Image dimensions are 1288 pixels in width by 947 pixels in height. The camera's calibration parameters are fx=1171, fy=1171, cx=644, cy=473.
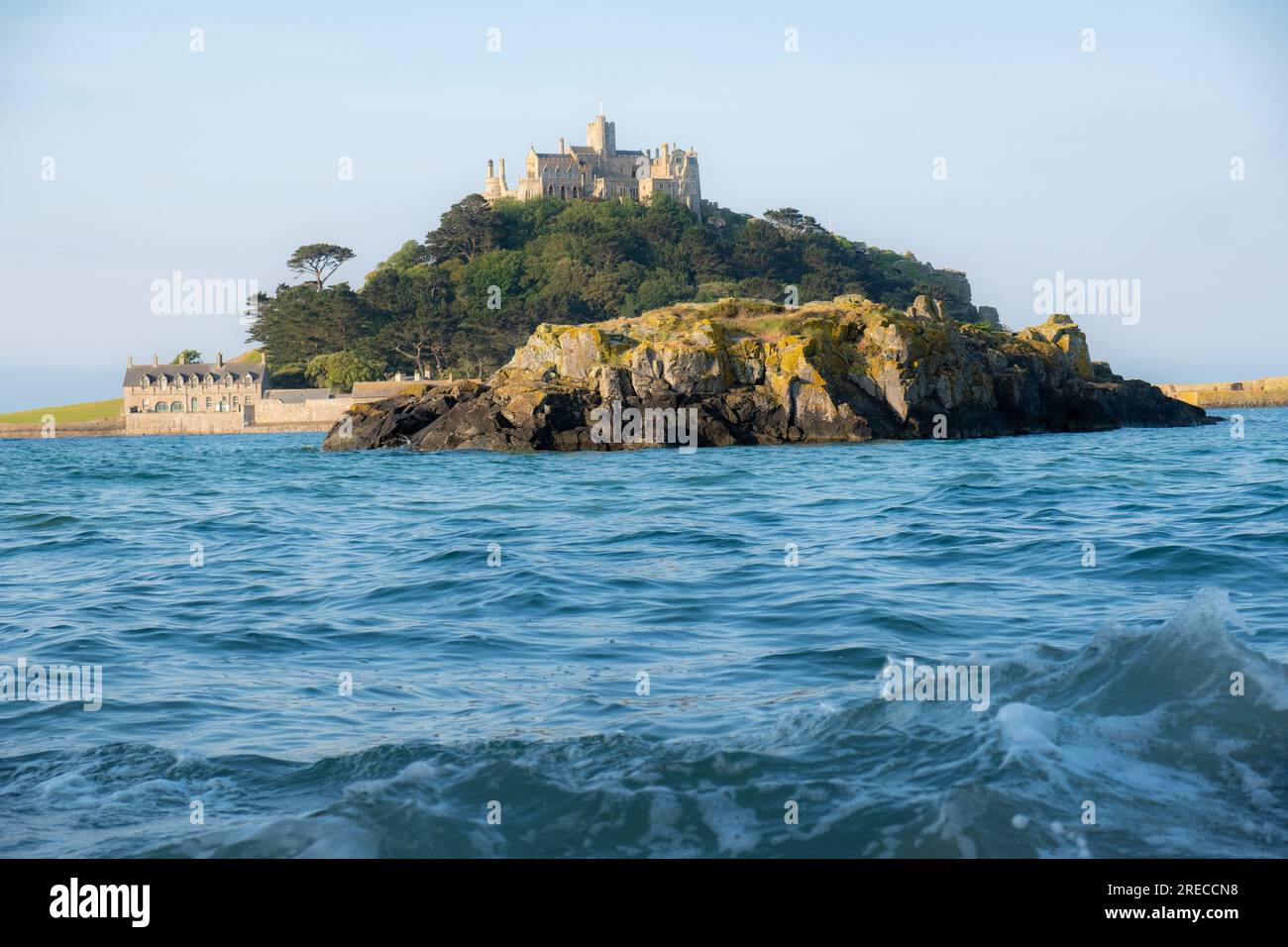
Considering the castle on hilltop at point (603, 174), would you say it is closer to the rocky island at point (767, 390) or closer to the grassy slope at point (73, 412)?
the grassy slope at point (73, 412)

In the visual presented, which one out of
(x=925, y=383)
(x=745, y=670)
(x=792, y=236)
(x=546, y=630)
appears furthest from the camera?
(x=792, y=236)

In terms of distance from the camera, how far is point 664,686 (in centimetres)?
930

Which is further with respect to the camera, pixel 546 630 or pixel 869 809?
pixel 546 630

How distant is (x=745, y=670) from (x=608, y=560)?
21.4ft

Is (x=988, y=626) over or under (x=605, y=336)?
under

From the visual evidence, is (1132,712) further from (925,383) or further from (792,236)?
(792,236)

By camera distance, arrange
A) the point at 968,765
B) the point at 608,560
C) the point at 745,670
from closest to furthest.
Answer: the point at 968,765, the point at 745,670, the point at 608,560

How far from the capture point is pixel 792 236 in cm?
16025

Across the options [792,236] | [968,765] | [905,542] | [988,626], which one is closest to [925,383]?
[905,542]

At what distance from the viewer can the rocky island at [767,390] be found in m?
57.3

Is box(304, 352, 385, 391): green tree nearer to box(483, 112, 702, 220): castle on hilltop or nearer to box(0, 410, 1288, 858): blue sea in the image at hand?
box(483, 112, 702, 220): castle on hilltop

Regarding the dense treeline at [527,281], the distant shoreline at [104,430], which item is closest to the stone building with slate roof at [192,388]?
the distant shoreline at [104,430]

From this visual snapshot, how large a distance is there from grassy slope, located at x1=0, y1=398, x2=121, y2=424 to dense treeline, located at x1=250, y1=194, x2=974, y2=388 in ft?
99.8

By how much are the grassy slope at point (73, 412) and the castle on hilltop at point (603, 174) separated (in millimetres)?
59801
